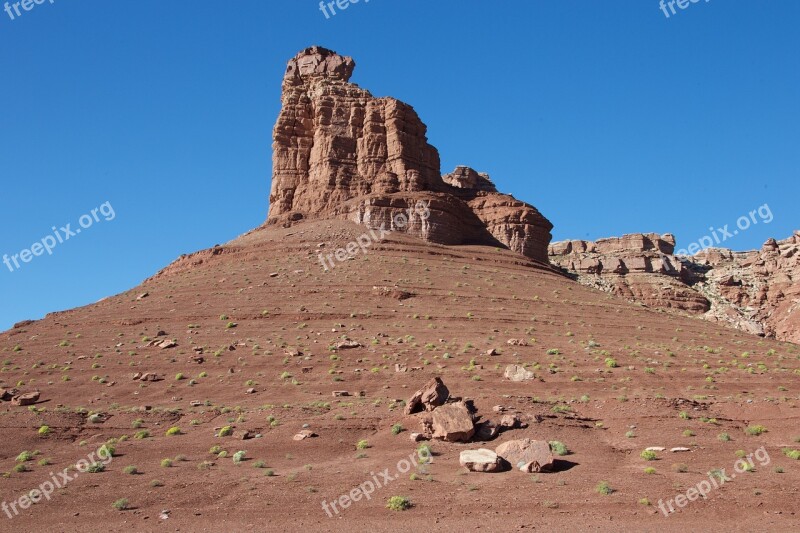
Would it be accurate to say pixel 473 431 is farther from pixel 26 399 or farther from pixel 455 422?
pixel 26 399

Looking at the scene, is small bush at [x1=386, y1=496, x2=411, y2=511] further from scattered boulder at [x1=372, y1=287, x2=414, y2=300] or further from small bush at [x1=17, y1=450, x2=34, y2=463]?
scattered boulder at [x1=372, y1=287, x2=414, y2=300]

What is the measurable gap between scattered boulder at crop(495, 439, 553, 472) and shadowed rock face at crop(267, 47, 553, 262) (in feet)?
124

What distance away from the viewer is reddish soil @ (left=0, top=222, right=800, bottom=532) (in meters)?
15.1

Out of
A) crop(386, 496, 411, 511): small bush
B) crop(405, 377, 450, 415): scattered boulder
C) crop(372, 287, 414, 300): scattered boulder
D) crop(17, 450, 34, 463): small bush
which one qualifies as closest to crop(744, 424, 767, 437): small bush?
crop(405, 377, 450, 415): scattered boulder

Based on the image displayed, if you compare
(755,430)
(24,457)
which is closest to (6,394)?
(24,457)

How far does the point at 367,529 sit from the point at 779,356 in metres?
32.7

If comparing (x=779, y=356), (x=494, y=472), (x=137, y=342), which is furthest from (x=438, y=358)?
(x=779, y=356)

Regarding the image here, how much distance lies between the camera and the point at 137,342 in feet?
117

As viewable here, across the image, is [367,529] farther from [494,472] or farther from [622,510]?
[622,510]

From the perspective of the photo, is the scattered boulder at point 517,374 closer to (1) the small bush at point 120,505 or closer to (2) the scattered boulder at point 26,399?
(1) the small bush at point 120,505
